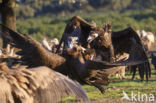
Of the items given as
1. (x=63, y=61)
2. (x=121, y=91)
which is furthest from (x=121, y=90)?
(x=63, y=61)

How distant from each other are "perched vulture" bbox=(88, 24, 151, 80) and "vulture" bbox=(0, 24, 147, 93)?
2.23m

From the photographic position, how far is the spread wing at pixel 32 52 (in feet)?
20.6

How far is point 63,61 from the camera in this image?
648 cm

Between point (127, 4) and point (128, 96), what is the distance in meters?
91.1

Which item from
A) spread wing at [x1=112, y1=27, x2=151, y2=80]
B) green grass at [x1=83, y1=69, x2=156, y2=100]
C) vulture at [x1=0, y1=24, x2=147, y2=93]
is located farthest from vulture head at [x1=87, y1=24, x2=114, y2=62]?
vulture at [x1=0, y1=24, x2=147, y2=93]

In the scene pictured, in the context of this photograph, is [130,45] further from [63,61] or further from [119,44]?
[63,61]

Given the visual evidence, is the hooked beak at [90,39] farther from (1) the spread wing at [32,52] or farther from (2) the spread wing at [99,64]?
(2) the spread wing at [99,64]

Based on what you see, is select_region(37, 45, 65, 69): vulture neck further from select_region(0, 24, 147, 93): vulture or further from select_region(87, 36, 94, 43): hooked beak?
select_region(87, 36, 94, 43): hooked beak

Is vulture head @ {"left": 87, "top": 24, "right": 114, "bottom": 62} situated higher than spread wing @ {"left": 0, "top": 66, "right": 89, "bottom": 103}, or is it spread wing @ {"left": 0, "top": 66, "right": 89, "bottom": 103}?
vulture head @ {"left": 87, "top": 24, "right": 114, "bottom": 62}

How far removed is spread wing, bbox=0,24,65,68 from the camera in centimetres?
628

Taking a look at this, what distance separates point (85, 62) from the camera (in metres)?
6.14

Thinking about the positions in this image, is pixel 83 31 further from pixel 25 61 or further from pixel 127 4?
pixel 127 4

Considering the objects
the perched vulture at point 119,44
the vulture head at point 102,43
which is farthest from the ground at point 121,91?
the vulture head at point 102,43

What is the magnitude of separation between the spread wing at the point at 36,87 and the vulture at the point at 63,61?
2138mm
